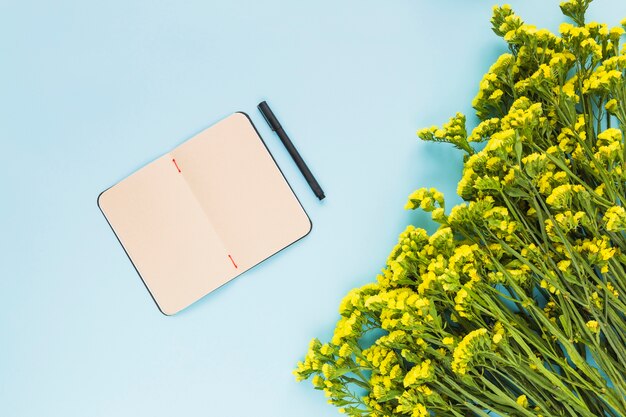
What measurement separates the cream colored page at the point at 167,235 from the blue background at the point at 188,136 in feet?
0.07

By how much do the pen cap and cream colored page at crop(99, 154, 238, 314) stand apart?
16cm

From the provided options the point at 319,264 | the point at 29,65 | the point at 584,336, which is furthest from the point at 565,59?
the point at 29,65

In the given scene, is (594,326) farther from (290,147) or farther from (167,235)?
(167,235)

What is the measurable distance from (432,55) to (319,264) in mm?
388

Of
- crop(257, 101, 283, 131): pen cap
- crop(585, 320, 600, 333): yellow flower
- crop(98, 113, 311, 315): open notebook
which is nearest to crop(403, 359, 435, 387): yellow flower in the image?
crop(585, 320, 600, 333): yellow flower

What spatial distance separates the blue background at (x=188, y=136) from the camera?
0.91 metres

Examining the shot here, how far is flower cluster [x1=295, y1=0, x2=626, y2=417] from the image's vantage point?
2.12 feet

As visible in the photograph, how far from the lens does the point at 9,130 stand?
956mm

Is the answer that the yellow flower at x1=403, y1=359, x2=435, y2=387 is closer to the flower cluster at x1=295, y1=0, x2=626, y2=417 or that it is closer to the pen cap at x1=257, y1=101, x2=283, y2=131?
the flower cluster at x1=295, y1=0, x2=626, y2=417

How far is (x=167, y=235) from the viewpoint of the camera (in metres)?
0.92

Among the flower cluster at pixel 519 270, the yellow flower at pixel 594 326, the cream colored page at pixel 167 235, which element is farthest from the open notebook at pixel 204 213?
the yellow flower at pixel 594 326

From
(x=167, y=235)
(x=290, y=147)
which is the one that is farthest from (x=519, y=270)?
(x=167, y=235)

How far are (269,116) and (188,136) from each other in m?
0.14

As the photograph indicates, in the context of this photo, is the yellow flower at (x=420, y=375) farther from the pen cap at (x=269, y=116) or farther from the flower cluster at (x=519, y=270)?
the pen cap at (x=269, y=116)
